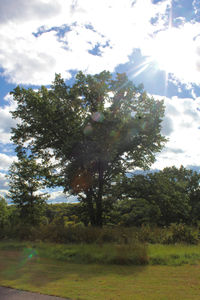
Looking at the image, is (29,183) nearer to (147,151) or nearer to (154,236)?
(147,151)

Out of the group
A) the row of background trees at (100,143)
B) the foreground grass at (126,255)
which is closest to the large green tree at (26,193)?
the row of background trees at (100,143)

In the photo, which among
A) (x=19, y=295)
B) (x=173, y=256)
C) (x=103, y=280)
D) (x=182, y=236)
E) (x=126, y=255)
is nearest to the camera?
(x=19, y=295)

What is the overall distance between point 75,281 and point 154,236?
30.5 ft

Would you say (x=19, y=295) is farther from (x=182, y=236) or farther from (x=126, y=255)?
(x=182, y=236)

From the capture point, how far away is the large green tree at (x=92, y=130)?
20.8 m

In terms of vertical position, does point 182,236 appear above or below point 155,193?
below

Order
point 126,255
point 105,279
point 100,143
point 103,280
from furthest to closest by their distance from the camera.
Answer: point 100,143 < point 126,255 < point 105,279 < point 103,280

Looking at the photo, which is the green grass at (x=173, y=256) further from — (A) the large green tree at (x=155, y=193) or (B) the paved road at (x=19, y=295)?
(A) the large green tree at (x=155, y=193)

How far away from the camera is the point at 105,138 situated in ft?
65.9

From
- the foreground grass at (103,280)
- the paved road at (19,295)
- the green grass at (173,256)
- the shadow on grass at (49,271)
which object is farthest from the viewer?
the green grass at (173,256)

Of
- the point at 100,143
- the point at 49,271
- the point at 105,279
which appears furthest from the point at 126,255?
the point at 100,143

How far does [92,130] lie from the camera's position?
2045 cm

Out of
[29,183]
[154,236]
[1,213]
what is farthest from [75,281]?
[1,213]

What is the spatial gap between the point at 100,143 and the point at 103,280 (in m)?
12.9
